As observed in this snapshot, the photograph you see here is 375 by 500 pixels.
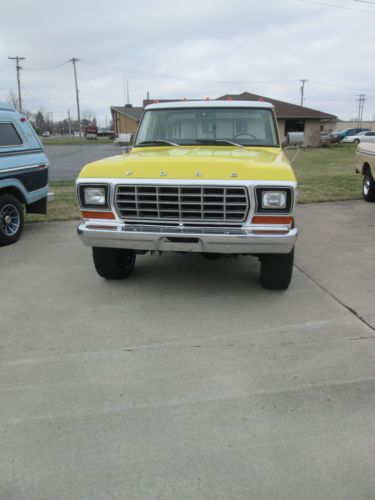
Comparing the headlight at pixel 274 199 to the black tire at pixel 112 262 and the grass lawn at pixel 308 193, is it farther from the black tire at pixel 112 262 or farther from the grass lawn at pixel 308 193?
the grass lawn at pixel 308 193

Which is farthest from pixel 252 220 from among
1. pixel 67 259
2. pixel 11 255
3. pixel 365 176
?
pixel 365 176

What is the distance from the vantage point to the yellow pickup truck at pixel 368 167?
1027cm

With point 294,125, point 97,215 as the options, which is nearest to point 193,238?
point 97,215

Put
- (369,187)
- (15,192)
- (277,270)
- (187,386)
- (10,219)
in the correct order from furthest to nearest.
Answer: (369,187), (15,192), (10,219), (277,270), (187,386)

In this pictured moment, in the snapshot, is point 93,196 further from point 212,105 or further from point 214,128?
point 212,105

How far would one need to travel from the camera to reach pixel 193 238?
4.34 metres

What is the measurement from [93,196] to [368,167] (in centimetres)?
799

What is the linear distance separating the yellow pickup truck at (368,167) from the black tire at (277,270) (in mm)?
6447

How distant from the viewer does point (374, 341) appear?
3768mm

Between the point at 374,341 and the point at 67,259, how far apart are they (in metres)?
4.09

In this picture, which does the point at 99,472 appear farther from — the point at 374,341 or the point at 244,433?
the point at 374,341

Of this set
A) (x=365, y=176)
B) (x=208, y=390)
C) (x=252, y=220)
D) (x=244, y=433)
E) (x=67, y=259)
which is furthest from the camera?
(x=365, y=176)

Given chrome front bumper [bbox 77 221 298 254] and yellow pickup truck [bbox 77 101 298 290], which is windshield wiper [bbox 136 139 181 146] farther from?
chrome front bumper [bbox 77 221 298 254]

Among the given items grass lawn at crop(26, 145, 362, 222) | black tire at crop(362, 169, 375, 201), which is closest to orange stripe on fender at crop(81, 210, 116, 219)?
grass lawn at crop(26, 145, 362, 222)
